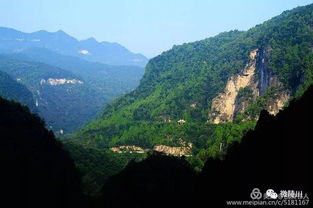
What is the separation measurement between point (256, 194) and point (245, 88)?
13808 centimetres

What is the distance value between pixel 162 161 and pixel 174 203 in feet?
28.3

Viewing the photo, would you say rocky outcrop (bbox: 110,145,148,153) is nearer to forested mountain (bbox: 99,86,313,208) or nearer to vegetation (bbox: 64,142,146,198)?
vegetation (bbox: 64,142,146,198)

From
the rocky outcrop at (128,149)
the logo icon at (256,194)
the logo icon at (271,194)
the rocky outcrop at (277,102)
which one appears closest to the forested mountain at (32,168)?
the logo icon at (256,194)

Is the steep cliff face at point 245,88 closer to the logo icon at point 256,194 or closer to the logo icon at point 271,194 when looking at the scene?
the logo icon at point 256,194

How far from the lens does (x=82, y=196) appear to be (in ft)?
190

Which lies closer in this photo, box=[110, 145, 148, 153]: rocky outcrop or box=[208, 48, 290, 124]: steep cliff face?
box=[110, 145, 148, 153]: rocky outcrop

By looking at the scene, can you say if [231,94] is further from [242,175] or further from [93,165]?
[242,175]

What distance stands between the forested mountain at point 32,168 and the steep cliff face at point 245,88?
88802mm

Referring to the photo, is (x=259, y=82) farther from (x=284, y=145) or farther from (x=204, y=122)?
(x=284, y=145)

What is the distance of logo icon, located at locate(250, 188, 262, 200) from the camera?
103 feet

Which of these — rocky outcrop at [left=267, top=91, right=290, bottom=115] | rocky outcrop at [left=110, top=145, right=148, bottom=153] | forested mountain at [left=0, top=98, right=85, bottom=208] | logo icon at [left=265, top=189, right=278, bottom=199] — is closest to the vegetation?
forested mountain at [left=0, top=98, right=85, bottom=208]

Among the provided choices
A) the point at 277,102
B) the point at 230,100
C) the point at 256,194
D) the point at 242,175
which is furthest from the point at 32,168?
the point at 230,100

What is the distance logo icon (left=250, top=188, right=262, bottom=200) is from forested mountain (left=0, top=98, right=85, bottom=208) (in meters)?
26.9

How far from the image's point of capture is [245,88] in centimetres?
16725
